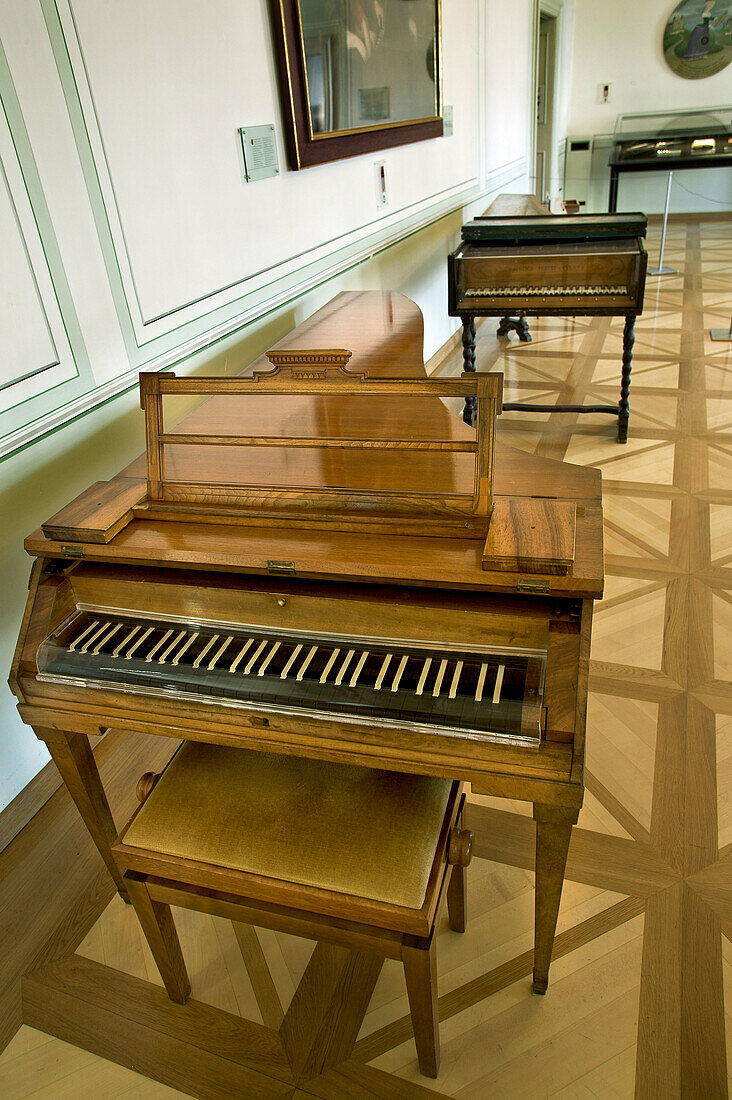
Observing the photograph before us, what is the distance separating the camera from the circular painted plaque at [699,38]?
295 inches

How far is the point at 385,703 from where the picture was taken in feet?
3.51

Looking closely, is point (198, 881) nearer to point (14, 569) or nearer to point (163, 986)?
point (163, 986)

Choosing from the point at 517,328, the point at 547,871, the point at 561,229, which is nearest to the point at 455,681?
the point at 547,871

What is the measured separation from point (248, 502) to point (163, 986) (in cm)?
101

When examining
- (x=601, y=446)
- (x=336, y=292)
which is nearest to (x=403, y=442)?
(x=336, y=292)

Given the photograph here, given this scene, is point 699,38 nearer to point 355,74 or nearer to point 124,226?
point 355,74

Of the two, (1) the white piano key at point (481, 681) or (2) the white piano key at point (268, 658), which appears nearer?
(1) the white piano key at point (481, 681)

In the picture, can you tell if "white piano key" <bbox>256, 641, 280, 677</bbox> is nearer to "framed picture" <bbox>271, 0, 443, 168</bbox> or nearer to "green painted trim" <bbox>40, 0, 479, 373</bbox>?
"green painted trim" <bbox>40, 0, 479, 373</bbox>

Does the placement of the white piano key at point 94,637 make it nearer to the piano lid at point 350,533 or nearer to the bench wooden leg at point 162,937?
the piano lid at point 350,533

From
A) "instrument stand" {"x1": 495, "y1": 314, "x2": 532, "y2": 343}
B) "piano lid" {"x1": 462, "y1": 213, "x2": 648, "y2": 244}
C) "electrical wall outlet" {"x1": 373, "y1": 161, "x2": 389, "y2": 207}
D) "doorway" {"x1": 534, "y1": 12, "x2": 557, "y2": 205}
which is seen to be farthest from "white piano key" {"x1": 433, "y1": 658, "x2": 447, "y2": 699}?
"doorway" {"x1": 534, "y1": 12, "x2": 557, "y2": 205}

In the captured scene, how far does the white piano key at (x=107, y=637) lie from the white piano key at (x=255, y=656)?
27 centimetres

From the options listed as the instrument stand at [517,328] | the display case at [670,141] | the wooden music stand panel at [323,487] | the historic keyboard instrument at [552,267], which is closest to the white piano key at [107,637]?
the wooden music stand panel at [323,487]

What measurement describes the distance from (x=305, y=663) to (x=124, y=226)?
4.22 ft

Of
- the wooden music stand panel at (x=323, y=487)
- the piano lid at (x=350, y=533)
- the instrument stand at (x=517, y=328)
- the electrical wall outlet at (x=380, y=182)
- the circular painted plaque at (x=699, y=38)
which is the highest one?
the circular painted plaque at (x=699, y=38)
